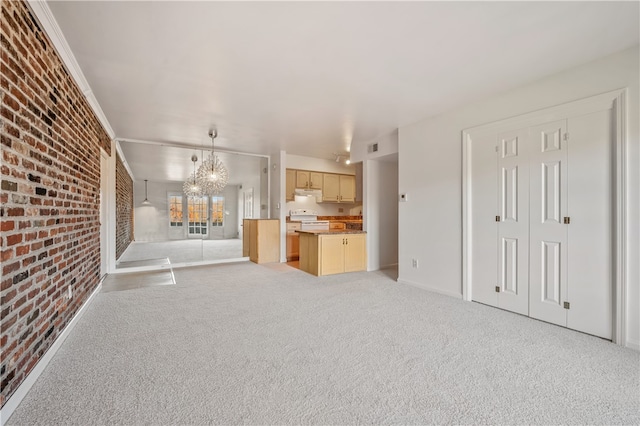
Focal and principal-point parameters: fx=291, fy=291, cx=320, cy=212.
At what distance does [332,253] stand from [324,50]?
10.7 feet

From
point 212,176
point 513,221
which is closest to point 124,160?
point 212,176

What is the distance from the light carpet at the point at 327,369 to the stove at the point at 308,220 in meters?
3.23

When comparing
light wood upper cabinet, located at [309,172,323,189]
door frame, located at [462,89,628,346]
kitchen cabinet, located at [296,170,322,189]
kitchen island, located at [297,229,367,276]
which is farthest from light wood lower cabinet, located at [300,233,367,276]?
door frame, located at [462,89,628,346]

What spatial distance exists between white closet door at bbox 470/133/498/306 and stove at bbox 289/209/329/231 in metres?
3.51

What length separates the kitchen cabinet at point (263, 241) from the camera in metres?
6.10

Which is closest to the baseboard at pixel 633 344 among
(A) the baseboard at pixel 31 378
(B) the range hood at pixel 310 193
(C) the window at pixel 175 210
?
(A) the baseboard at pixel 31 378

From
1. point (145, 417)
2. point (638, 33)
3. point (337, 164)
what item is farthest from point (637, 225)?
point (337, 164)

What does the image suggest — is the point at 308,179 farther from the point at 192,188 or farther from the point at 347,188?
the point at 192,188

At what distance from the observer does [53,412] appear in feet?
5.05

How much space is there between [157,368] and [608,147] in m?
3.95

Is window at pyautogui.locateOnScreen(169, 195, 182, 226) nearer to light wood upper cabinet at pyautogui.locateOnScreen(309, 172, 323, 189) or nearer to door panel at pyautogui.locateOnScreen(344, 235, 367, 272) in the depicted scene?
light wood upper cabinet at pyautogui.locateOnScreen(309, 172, 323, 189)

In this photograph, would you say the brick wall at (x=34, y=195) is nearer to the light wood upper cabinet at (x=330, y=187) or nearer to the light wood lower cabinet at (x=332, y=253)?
the light wood lower cabinet at (x=332, y=253)

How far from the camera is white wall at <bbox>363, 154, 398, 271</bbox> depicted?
17.4 ft

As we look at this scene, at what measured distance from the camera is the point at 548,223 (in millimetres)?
2861
